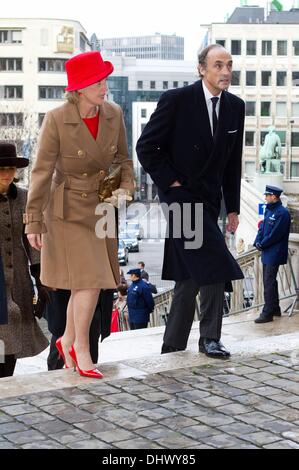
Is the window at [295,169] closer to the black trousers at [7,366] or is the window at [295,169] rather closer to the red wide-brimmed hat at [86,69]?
the black trousers at [7,366]

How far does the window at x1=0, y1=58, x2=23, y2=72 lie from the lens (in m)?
94.4

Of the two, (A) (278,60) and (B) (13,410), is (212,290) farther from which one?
(A) (278,60)

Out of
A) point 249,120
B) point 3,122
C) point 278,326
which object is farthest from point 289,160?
point 278,326

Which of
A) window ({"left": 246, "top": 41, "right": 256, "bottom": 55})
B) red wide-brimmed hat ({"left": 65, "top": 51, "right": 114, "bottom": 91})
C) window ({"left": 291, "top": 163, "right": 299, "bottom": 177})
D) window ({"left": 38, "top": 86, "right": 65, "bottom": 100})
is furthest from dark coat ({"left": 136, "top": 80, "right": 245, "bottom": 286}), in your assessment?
window ({"left": 246, "top": 41, "right": 256, "bottom": 55})

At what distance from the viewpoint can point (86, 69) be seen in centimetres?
581

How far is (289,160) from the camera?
3949 inches

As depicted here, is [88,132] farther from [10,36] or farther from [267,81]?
[267,81]

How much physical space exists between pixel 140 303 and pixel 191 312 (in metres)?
7.87

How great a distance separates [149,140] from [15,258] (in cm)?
117

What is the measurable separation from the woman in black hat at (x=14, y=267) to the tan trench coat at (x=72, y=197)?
0.38 metres

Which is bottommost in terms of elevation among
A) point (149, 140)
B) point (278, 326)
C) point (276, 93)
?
point (278, 326)

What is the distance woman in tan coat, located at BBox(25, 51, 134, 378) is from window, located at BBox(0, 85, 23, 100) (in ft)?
290

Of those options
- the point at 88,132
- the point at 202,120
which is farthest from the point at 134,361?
the point at 202,120

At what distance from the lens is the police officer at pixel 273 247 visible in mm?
11570
